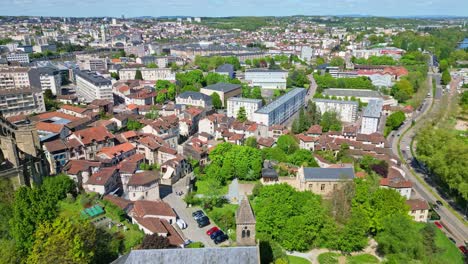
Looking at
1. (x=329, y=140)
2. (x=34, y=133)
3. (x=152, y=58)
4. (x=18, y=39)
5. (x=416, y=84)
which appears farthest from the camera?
(x=18, y=39)

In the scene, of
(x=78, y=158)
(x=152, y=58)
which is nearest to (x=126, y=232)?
(x=78, y=158)

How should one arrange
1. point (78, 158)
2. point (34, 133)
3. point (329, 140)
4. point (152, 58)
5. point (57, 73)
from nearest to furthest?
point (34, 133) → point (78, 158) → point (329, 140) → point (57, 73) → point (152, 58)

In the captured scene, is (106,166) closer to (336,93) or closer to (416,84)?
(336,93)

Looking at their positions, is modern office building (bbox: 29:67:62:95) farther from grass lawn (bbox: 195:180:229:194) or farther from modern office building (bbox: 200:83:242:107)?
grass lawn (bbox: 195:180:229:194)

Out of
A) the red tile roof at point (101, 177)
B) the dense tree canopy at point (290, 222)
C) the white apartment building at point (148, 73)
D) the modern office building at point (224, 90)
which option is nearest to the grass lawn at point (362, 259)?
the dense tree canopy at point (290, 222)

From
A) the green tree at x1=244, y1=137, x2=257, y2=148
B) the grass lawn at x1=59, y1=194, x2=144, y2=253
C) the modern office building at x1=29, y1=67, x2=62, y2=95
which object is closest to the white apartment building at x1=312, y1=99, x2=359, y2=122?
the green tree at x1=244, y1=137, x2=257, y2=148

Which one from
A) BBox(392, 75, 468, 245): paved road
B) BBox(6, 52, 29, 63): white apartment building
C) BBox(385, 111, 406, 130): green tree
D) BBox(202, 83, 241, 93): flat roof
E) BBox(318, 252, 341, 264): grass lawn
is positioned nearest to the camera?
BBox(318, 252, 341, 264): grass lawn
